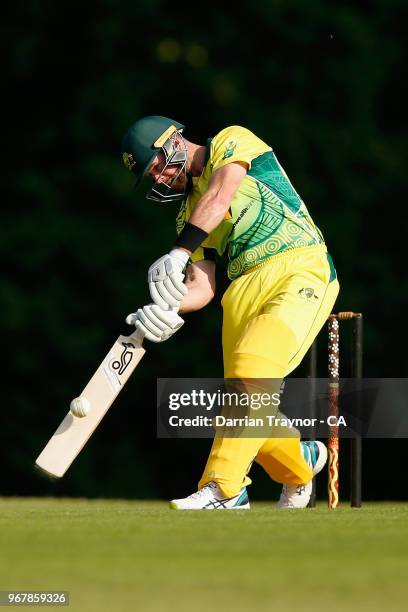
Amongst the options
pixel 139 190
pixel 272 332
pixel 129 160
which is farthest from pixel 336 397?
pixel 139 190

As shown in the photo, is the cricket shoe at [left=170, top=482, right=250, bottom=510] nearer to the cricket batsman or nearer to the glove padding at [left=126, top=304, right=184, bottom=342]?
the cricket batsman

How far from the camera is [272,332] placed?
16.8ft

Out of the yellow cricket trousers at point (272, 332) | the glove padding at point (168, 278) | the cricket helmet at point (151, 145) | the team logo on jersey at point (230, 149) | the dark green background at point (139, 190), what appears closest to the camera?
the yellow cricket trousers at point (272, 332)

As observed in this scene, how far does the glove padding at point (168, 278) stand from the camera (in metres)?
5.22

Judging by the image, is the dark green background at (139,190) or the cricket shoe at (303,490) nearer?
the cricket shoe at (303,490)

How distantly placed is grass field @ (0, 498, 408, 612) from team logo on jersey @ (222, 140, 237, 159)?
1.35m

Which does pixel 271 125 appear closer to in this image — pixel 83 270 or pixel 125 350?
pixel 83 270

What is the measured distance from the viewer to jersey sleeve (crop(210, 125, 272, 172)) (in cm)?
532

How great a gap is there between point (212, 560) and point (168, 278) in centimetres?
181

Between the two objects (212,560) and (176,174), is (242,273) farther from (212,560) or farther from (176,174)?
(212,560)

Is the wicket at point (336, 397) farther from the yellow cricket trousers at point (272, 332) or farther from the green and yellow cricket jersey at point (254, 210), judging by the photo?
the green and yellow cricket jersey at point (254, 210)

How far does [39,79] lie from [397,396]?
5462 millimetres

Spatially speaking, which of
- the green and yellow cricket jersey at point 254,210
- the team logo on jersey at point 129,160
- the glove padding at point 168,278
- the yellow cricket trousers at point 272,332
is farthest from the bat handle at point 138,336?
the team logo on jersey at point 129,160

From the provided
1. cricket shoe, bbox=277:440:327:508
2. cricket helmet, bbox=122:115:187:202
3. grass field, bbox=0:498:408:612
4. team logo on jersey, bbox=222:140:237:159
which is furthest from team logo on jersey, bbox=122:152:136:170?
grass field, bbox=0:498:408:612
